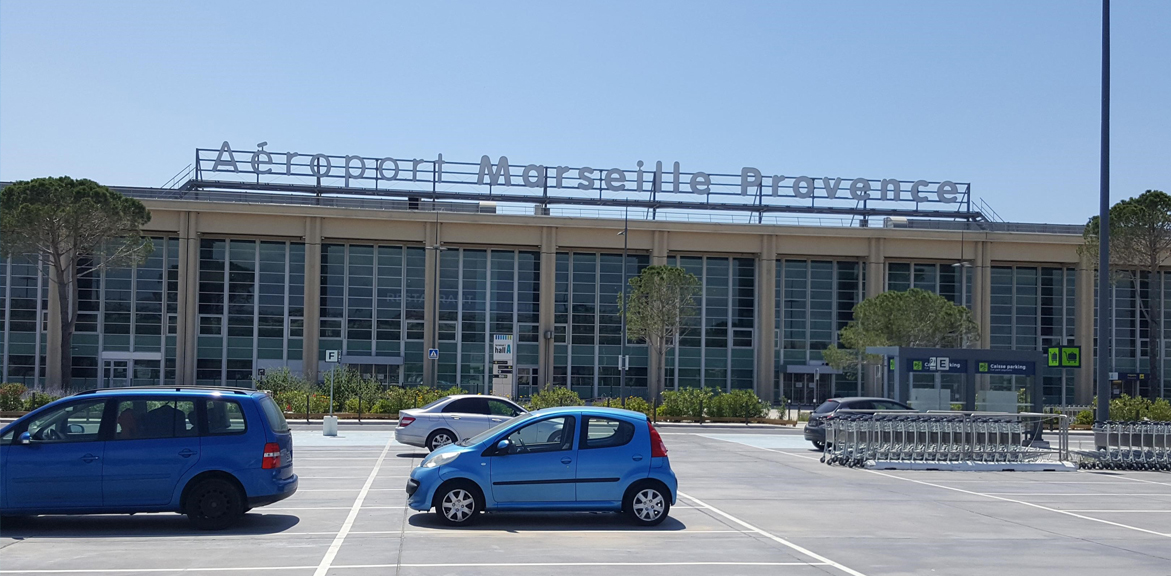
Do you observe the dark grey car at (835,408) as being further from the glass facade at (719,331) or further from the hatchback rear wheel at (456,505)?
the glass facade at (719,331)

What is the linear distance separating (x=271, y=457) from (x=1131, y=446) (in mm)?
20772

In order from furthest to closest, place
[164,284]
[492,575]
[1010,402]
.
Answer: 1. [164,284]
2. [1010,402]
3. [492,575]

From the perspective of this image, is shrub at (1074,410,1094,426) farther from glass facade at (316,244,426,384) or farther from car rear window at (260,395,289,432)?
car rear window at (260,395,289,432)

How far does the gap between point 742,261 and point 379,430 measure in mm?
31646

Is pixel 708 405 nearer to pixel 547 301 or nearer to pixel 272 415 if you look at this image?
pixel 547 301

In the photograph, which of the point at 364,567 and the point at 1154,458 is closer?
the point at 364,567

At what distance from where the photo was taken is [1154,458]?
78.9 ft

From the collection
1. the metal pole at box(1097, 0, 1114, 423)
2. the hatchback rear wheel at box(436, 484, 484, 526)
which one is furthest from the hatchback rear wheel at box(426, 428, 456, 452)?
the metal pole at box(1097, 0, 1114, 423)

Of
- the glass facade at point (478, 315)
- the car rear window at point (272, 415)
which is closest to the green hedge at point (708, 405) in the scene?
the glass facade at point (478, 315)

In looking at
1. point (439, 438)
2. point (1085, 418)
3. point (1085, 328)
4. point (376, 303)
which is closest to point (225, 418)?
point (439, 438)

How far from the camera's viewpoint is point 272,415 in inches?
498

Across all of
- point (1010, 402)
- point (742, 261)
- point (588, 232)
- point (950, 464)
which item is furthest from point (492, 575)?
point (742, 261)

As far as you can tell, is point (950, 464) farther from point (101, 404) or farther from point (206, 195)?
point (206, 195)

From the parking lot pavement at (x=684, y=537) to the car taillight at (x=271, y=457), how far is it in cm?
80
